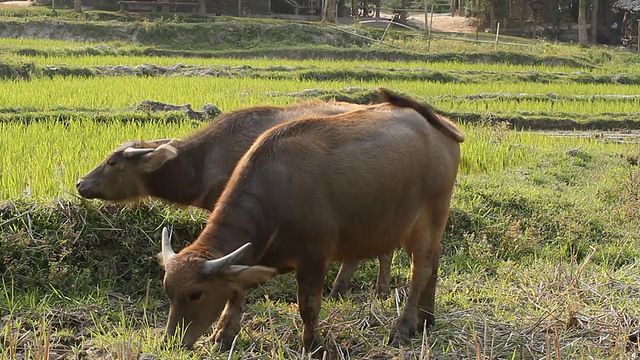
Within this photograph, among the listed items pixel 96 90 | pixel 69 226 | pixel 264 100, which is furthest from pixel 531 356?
pixel 96 90

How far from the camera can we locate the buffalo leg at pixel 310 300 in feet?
12.7

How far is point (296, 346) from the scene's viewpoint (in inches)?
165

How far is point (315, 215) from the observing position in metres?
3.84

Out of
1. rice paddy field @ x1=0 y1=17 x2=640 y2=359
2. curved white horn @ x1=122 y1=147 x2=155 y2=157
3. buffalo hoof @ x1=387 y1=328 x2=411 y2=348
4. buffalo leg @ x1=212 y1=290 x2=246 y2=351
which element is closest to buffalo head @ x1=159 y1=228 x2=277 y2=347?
rice paddy field @ x1=0 y1=17 x2=640 y2=359

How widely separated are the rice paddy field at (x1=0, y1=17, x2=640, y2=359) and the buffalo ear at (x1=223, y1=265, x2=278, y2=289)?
0.74 ft

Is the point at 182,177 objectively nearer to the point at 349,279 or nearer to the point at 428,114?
the point at 349,279

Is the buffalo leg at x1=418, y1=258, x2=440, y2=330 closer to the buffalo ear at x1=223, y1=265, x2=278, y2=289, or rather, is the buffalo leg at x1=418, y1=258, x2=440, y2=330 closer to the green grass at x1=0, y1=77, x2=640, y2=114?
the buffalo ear at x1=223, y1=265, x2=278, y2=289

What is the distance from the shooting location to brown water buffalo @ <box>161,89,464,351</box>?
143 inches

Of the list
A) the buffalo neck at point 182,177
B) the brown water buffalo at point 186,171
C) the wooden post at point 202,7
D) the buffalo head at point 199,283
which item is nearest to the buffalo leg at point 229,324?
the buffalo head at point 199,283

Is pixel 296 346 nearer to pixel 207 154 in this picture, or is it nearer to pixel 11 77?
pixel 207 154

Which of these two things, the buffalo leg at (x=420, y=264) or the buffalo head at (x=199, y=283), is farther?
the buffalo leg at (x=420, y=264)

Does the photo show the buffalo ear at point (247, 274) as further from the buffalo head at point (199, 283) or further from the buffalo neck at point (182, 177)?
the buffalo neck at point (182, 177)

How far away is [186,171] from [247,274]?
182 centimetres

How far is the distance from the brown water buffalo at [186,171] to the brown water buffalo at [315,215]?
0.80m
